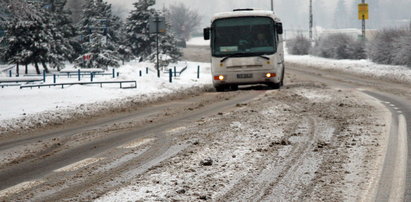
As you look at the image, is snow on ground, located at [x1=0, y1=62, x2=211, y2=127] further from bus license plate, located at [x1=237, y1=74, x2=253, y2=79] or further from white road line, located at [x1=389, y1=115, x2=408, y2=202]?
white road line, located at [x1=389, y1=115, x2=408, y2=202]

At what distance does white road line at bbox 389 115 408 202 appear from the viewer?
5.91 m

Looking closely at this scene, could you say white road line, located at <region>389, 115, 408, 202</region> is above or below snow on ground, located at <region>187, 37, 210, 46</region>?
below

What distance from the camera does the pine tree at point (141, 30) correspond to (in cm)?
6775

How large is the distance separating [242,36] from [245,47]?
0.44m

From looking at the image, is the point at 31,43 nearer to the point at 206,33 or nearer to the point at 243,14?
the point at 206,33

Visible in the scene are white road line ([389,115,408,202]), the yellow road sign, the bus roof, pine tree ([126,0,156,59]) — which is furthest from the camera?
pine tree ([126,0,156,59])

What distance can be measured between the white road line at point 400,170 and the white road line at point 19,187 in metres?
3.85

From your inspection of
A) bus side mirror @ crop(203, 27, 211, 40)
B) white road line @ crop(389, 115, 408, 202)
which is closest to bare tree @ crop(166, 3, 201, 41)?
bus side mirror @ crop(203, 27, 211, 40)

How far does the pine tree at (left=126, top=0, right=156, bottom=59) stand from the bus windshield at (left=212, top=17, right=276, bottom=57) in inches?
1802

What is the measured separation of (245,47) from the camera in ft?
72.3

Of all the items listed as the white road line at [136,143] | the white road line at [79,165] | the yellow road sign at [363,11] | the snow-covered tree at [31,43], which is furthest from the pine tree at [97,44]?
the white road line at [79,165]

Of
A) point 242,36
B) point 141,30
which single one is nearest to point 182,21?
point 141,30

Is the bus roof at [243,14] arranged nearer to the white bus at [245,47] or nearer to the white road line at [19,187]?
the white bus at [245,47]

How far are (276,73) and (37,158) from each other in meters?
14.2
